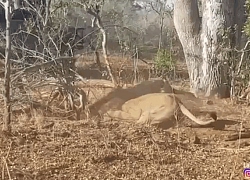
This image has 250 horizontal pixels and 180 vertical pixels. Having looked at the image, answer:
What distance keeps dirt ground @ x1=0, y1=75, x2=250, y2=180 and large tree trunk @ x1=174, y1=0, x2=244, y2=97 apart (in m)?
3.50

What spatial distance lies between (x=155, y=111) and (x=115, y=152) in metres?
1.79

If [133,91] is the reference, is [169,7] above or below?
above

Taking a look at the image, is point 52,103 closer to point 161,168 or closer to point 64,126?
point 64,126

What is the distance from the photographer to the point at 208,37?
9891 mm

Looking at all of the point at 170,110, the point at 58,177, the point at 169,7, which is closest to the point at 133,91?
the point at 170,110

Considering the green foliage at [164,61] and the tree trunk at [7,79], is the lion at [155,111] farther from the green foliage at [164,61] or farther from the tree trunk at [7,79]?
the green foliage at [164,61]

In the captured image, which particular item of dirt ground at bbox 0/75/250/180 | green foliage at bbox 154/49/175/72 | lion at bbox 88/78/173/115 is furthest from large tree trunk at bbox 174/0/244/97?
dirt ground at bbox 0/75/250/180

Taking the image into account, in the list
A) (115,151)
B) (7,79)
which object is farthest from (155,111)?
(7,79)

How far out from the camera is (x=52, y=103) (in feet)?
23.6

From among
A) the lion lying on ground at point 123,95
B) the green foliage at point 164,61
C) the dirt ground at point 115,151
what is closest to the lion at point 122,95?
the lion lying on ground at point 123,95

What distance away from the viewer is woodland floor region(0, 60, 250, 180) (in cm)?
432

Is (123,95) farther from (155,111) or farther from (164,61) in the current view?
(164,61)

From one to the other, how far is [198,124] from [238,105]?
2761 millimetres

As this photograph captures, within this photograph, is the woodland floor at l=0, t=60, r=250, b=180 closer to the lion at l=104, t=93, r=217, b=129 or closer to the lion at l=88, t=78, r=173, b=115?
the lion at l=104, t=93, r=217, b=129
